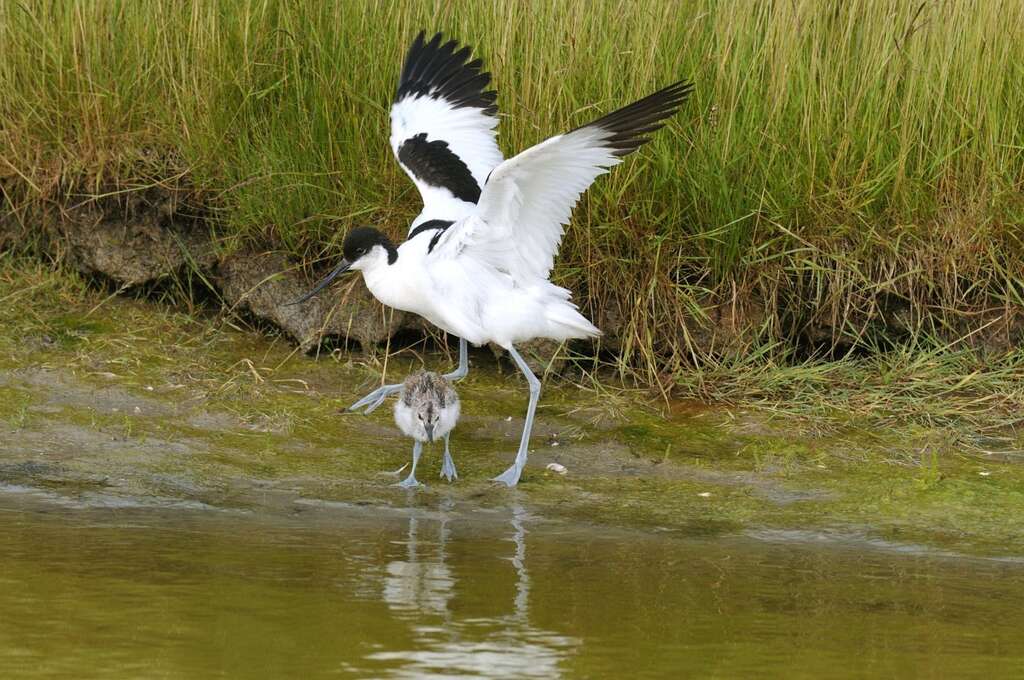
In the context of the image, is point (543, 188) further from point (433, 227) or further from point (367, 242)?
point (367, 242)

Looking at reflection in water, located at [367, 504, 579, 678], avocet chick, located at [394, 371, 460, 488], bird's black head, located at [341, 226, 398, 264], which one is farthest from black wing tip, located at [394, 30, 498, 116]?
reflection in water, located at [367, 504, 579, 678]

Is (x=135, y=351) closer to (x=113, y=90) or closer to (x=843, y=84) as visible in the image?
(x=113, y=90)

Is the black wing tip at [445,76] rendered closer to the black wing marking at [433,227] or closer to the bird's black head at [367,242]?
the black wing marking at [433,227]

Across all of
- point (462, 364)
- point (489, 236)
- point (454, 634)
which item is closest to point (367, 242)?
point (489, 236)

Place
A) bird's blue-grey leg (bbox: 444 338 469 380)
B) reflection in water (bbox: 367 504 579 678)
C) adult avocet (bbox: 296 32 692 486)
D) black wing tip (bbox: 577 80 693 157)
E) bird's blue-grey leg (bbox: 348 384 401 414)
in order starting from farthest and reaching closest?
bird's blue-grey leg (bbox: 444 338 469 380), bird's blue-grey leg (bbox: 348 384 401 414), adult avocet (bbox: 296 32 692 486), black wing tip (bbox: 577 80 693 157), reflection in water (bbox: 367 504 579 678)

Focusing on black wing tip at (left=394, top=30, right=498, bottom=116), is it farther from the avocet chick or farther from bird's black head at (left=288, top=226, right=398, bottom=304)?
the avocet chick

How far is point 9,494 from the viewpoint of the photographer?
4.74 m

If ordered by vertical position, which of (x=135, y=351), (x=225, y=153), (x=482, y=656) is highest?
(x=225, y=153)

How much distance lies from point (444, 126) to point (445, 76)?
0.24 m

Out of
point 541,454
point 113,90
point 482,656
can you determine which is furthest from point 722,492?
point 113,90

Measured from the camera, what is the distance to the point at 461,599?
377 centimetres

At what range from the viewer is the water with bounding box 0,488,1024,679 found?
10.7 ft

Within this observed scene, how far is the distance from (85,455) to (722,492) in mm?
2310

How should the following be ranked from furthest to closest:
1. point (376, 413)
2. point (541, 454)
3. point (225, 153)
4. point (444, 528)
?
point (225, 153) < point (376, 413) < point (541, 454) < point (444, 528)
